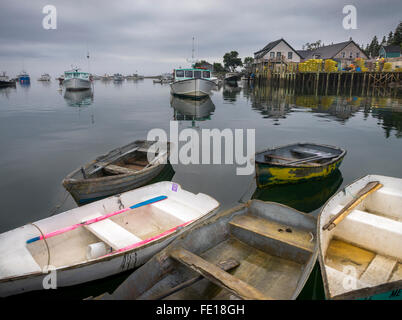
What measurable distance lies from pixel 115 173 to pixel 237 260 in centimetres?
508

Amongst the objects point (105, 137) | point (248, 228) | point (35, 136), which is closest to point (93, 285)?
point (248, 228)

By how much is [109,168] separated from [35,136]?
11108 millimetres

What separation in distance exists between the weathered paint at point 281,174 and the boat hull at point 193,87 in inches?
1041

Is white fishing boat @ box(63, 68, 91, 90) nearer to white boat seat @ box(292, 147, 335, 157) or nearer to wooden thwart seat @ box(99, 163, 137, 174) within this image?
wooden thwart seat @ box(99, 163, 137, 174)

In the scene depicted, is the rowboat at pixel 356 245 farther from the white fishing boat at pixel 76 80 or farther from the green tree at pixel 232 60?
the green tree at pixel 232 60

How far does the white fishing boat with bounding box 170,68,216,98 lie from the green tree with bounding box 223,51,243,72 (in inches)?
2649

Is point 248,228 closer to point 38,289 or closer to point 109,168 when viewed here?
point 38,289

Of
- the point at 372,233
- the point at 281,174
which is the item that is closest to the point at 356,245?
the point at 372,233

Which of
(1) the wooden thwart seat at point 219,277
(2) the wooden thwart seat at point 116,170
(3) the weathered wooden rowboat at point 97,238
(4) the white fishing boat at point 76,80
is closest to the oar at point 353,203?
(1) the wooden thwart seat at point 219,277

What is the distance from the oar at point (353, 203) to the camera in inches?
196

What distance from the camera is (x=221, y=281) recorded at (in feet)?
12.1

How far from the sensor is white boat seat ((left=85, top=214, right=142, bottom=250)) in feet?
16.8

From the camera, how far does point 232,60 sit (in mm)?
98250

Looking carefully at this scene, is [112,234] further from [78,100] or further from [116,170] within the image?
[78,100]
